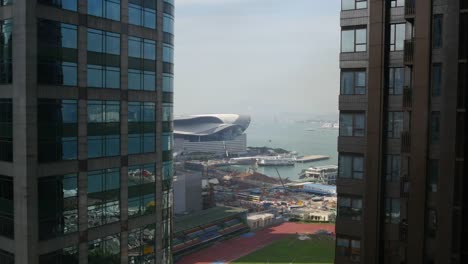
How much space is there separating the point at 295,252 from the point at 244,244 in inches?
400

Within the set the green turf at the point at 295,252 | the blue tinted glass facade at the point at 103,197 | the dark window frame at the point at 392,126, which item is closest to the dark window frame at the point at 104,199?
the blue tinted glass facade at the point at 103,197

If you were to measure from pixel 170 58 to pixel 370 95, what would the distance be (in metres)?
20.3

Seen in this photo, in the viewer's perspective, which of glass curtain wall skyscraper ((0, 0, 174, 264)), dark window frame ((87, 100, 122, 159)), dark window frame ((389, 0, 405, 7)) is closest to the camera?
dark window frame ((389, 0, 405, 7))

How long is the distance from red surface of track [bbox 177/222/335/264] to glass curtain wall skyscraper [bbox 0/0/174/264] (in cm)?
4193

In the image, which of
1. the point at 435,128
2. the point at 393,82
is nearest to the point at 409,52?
the point at 393,82

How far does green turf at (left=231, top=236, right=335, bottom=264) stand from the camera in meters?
72.0

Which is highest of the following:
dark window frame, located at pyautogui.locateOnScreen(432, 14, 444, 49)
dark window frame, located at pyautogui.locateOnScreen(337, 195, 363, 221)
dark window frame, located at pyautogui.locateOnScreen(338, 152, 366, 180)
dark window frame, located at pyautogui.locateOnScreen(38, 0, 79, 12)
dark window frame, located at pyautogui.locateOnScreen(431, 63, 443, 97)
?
dark window frame, located at pyautogui.locateOnScreen(38, 0, 79, 12)

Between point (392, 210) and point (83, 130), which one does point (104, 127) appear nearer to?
point (83, 130)

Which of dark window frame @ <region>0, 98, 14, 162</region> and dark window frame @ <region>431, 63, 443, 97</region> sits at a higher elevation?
dark window frame @ <region>431, 63, 443, 97</region>

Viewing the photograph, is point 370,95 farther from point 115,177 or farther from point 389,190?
point 115,177

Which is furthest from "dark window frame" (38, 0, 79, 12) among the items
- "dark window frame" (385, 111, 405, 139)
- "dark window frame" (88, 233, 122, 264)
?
"dark window frame" (385, 111, 405, 139)

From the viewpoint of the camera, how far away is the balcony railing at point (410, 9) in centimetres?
1365

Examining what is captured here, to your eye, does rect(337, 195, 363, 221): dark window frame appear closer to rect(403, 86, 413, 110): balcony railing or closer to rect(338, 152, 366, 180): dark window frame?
rect(338, 152, 366, 180): dark window frame

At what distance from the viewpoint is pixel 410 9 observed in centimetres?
1389
